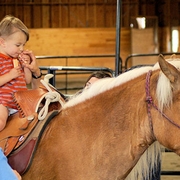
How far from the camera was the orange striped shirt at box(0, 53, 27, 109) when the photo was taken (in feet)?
6.75

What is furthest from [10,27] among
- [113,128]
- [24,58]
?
[113,128]

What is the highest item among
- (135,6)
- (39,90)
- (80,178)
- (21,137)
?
(135,6)

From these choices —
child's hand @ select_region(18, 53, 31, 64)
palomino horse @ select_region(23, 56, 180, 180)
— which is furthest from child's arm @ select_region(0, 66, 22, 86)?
palomino horse @ select_region(23, 56, 180, 180)

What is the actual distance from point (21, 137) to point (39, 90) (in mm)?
293

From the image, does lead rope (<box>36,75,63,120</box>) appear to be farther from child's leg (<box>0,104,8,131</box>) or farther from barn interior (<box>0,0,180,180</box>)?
barn interior (<box>0,0,180,180</box>)

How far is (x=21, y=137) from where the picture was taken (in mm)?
1890

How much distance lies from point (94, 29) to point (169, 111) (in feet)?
37.8

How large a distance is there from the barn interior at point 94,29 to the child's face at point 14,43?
9.97 m

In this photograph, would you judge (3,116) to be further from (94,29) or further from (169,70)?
(94,29)

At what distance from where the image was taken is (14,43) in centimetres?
206

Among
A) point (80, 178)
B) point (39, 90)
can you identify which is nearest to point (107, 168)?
point (80, 178)

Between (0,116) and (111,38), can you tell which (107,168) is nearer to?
(0,116)

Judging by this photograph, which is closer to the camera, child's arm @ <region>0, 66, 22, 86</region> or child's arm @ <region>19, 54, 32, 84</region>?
child's arm @ <region>0, 66, 22, 86</region>

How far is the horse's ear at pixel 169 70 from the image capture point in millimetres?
1494
